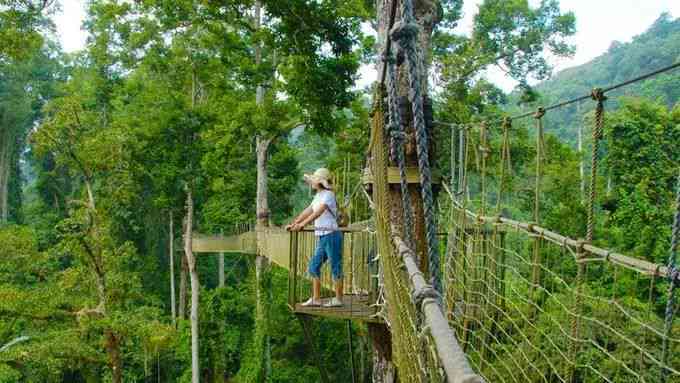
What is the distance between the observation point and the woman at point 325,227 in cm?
282

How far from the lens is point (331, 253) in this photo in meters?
2.84

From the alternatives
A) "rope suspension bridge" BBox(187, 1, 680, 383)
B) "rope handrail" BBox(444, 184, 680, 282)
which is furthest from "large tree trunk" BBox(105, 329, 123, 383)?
"rope handrail" BBox(444, 184, 680, 282)

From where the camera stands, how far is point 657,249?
26.7 ft

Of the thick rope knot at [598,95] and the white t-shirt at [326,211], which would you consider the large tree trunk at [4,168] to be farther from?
the thick rope knot at [598,95]

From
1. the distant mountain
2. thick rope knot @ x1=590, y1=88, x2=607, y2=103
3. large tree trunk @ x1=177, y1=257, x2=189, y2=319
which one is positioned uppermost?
the distant mountain

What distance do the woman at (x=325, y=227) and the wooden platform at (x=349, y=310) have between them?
0.04 meters

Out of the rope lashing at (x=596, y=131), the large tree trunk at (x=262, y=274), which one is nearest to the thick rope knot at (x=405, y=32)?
the rope lashing at (x=596, y=131)

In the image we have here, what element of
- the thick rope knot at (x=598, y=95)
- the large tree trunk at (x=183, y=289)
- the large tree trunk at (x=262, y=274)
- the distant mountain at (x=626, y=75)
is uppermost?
the distant mountain at (x=626, y=75)

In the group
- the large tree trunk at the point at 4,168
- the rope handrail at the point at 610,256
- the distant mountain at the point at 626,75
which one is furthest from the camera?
the distant mountain at the point at 626,75

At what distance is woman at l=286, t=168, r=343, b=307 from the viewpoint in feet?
9.25

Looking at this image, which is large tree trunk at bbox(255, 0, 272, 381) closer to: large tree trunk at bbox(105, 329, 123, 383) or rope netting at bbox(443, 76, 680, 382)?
large tree trunk at bbox(105, 329, 123, 383)

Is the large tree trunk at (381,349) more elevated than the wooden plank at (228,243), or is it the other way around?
the large tree trunk at (381,349)

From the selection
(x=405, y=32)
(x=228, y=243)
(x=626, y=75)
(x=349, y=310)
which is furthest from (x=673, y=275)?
(x=626, y=75)

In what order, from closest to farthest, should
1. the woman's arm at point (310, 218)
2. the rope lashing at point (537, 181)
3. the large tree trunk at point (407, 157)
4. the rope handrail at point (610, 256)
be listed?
the rope handrail at point (610, 256)
the rope lashing at point (537, 181)
the large tree trunk at point (407, 157)
the woman's arm at point (310, 218)
